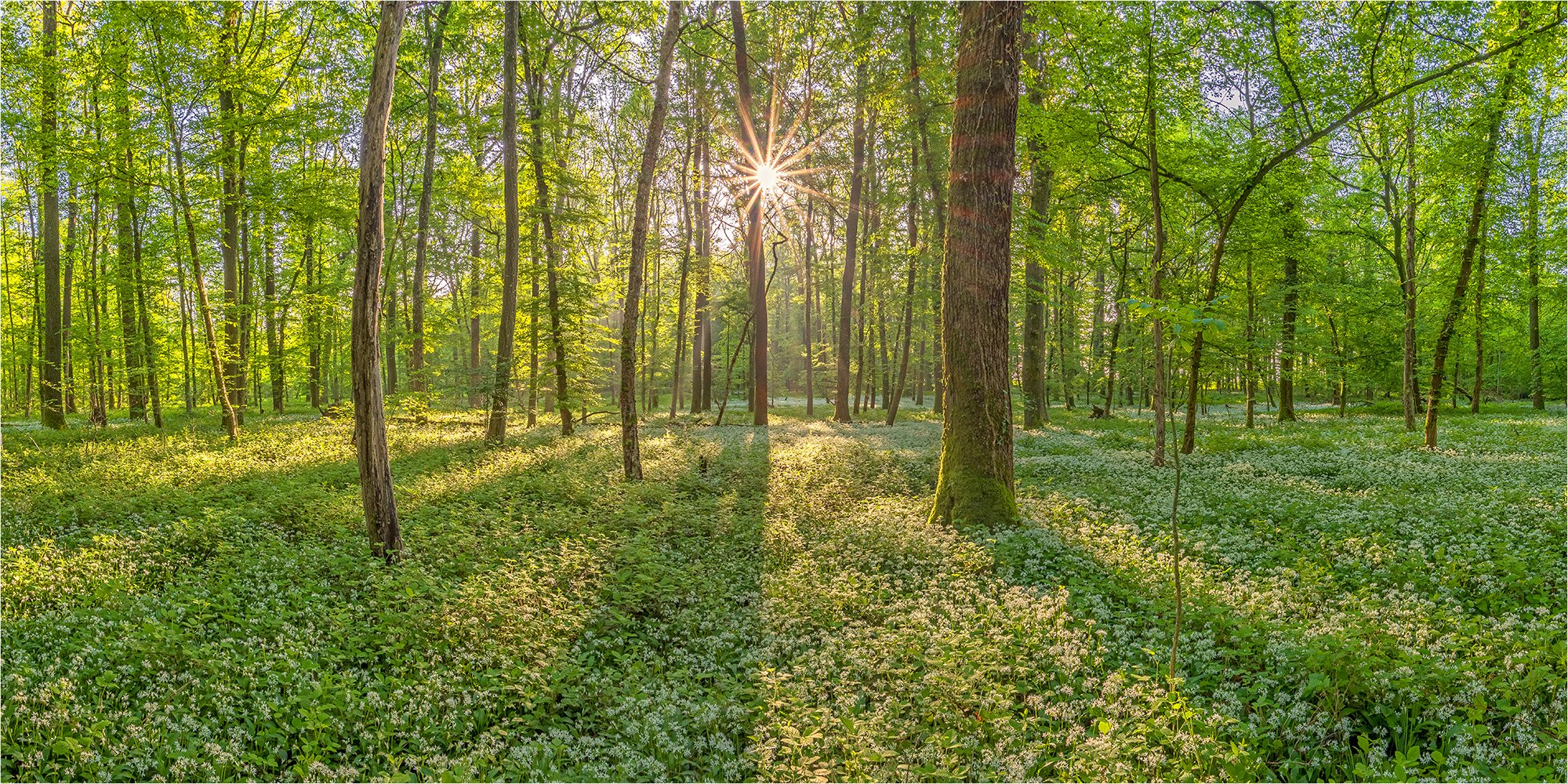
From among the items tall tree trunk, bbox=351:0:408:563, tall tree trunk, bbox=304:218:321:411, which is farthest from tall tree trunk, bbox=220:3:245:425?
tall tree trunk, bbox=351:0:408:563

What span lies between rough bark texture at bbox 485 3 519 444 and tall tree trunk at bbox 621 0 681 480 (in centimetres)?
553

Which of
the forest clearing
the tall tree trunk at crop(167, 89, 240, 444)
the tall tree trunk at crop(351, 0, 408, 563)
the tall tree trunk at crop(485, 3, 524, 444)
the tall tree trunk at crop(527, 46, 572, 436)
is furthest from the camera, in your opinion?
the tall tree trunk at crop(527, 46, 572, 436)

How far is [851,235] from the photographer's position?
2391 centimetres

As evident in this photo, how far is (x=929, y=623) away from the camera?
5.30 meters

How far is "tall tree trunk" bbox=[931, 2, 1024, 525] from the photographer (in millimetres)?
8195

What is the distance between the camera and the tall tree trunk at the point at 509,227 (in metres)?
15.1

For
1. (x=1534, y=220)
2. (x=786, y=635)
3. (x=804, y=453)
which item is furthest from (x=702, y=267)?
(x=1534, y=220)

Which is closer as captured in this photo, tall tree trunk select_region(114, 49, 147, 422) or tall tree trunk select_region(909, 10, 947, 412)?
tall tree trunk select_region(114, 49, 147, 422)

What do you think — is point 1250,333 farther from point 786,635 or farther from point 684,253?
point 786,635

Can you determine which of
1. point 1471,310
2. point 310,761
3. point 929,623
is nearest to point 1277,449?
point 1471,310

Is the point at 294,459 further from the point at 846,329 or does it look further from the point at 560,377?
the point at 846,329

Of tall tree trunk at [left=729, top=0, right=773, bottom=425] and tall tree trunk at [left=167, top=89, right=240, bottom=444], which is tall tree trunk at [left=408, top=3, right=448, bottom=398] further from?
tall tree trunk at [left=729, top=0, right=773, bottom=425]

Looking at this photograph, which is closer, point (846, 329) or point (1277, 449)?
point (1277, 449)

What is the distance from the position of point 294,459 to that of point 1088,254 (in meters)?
33.7
